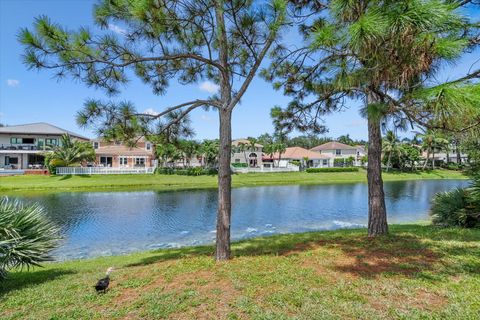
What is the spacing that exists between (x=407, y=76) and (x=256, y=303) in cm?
338

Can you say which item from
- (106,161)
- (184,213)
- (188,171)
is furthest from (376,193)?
(106,161)

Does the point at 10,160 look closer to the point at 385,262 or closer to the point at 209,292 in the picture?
the point at 209,292

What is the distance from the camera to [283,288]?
4.12 meters

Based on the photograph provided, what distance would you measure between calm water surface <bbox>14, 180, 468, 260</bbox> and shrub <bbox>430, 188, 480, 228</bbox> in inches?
156

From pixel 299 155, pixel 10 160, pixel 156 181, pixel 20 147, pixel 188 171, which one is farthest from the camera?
pixel 299 155

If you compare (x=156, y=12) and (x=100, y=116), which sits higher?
(x=156, y=12)

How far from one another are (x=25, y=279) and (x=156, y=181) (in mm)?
28285

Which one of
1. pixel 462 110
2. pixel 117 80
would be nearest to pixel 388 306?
pixel 462 110

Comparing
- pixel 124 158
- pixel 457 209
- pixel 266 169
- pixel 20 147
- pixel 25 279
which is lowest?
pixel 25 279

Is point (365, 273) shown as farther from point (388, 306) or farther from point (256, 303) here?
point (256, 303)

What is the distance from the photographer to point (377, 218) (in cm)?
709

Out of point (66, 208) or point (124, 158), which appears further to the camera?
point (124, 158)

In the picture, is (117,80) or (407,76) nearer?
(407,76)

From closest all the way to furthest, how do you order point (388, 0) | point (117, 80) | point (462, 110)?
point (462, 110) < point (388, 0) < point (117, 80)
